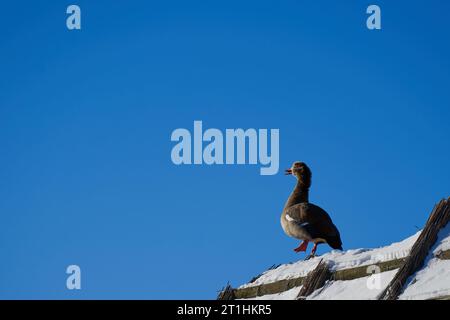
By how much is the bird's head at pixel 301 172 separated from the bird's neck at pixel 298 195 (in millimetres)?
90

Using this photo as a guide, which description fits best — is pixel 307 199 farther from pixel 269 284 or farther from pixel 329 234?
pixel 269 284

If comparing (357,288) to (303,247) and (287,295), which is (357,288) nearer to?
(287,295)

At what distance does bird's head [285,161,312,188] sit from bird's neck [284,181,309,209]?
0.29 ft

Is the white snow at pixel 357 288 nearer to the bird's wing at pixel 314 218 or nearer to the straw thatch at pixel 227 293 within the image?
the straw thatch at pixel 227 293

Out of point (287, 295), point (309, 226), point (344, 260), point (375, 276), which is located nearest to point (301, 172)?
point (309, 226)

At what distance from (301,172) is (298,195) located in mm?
697

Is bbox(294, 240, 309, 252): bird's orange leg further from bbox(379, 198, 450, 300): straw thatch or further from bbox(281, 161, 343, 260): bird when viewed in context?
bbox(379, 198, 450, 300): straw thatch

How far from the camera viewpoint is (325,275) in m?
13.6

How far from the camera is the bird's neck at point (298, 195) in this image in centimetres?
2002

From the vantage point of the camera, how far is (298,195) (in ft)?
66.2

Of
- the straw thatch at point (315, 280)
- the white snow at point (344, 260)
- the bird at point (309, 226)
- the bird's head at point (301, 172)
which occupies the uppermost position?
the bird's head at point (301, 172)

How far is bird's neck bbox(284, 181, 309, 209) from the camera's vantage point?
20016mm

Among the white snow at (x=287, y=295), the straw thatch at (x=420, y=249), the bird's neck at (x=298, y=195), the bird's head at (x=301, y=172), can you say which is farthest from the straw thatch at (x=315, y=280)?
the bird's head at (x=301, y=172)
